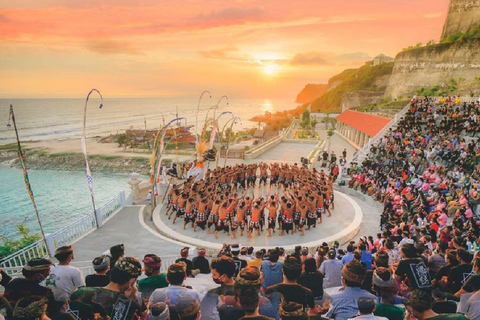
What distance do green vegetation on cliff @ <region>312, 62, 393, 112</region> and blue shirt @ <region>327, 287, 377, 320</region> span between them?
8429cm

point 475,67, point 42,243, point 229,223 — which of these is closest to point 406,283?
point 229,223

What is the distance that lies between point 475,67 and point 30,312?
60.4m

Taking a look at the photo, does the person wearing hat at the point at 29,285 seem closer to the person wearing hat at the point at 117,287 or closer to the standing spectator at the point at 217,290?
the person wearing hat at the point at 117,287

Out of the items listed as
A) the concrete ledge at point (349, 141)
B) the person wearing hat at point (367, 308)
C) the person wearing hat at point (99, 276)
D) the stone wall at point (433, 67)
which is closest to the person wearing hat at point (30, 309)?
the person wearing hat at point (99, 276)

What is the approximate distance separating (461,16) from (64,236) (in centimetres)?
7227

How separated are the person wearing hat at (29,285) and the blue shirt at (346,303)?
372 cm

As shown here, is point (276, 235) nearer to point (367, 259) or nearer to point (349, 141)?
point (367, 259)

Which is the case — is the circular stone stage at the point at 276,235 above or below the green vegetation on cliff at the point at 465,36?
below

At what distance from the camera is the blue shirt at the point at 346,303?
393cm

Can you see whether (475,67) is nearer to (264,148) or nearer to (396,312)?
(264,148)

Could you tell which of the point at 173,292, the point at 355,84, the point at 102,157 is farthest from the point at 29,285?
the point at 355,84

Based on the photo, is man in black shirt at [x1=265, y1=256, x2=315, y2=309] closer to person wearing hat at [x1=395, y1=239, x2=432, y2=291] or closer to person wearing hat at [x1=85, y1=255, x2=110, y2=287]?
person wearing hat at [x1=395, y1=239, x2=432, y2=291]

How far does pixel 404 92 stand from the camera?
6069 centimetres

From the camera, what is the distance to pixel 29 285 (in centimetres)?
392
